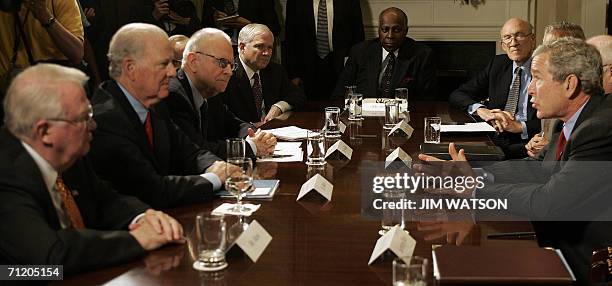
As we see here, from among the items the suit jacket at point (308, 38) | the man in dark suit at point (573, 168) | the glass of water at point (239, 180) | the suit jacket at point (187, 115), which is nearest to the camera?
the glass of water at point (239, 180)

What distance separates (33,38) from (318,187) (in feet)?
5.50

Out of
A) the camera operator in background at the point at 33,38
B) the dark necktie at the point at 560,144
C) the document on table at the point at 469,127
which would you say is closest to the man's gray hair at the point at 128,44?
the camera operator in background at the point at 33,38

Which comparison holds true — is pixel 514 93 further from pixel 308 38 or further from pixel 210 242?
pixel 210 242

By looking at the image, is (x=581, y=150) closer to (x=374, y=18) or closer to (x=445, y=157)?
(x=445, y=157)

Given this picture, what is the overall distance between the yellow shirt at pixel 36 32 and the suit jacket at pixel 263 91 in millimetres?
1151

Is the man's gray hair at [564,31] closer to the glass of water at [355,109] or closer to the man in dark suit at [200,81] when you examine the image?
the glass of water at [355,109]

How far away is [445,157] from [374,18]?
479cm

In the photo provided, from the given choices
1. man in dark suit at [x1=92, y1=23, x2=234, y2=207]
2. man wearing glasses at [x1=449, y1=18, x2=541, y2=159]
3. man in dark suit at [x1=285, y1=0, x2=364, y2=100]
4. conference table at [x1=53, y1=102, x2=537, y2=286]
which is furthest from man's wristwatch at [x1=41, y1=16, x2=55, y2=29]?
man in dark suit at [x1=285, y1=0, x2=364, y2=100]

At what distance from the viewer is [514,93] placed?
4703mm

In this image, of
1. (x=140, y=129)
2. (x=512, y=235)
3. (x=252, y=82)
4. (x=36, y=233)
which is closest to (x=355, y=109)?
(x=252, y=82)

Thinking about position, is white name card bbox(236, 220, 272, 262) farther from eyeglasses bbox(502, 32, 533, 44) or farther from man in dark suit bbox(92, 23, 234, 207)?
eyeglasses bbox(502, 32, 533, 44)

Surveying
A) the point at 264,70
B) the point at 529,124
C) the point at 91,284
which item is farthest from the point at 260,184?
the point at 264,70

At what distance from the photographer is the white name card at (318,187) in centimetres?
251

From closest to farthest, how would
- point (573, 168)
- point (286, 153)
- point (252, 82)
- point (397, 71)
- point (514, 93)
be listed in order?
point (573, 168) → point (286, 153) → point (514, 93) → point (252, 82) → point (397, 71)
